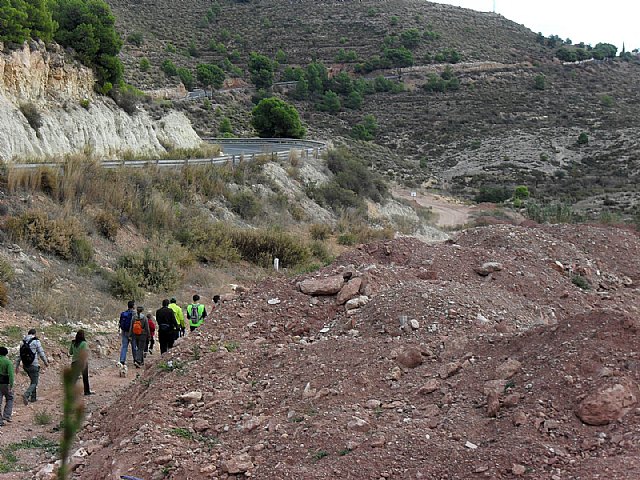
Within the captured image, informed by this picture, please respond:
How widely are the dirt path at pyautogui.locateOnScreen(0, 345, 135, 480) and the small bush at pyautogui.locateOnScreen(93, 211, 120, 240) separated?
6059mm

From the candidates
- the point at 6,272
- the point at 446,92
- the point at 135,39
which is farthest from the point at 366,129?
the point at 6,272

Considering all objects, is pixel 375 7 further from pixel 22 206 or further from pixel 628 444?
pixel 628 444

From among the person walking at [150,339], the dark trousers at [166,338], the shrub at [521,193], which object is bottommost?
the shrub at [521,193]

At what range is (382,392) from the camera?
696 centimetres

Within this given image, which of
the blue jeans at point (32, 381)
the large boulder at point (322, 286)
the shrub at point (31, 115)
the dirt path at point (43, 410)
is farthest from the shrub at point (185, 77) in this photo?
the large boulder at point (322, 286)

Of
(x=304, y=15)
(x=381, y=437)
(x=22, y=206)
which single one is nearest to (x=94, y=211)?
(x=22, y=206)

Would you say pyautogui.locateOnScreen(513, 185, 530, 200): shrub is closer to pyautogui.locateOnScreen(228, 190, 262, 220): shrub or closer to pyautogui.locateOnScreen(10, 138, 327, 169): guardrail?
pyautogui.locateOnScreen(10, 138, 327, 169): guardrail

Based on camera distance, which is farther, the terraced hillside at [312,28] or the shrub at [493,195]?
the terraced hillside at [312,28]

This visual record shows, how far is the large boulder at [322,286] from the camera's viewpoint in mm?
10102

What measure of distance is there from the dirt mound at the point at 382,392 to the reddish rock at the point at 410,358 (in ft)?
0.05

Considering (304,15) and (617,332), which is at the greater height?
(304,15)

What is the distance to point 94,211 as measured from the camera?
18.1 m

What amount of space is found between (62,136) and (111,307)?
1112 centimetres

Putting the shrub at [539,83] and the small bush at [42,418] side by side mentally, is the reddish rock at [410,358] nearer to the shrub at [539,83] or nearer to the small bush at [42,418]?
the small bush at [42,418]
